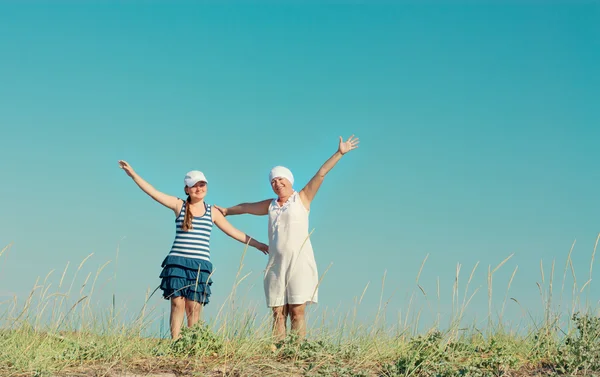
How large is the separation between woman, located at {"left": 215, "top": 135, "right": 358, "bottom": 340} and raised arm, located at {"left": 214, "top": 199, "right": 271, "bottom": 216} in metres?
0.17

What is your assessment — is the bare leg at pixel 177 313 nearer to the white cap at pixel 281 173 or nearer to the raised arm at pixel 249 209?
the raised arm at pixel 249 209

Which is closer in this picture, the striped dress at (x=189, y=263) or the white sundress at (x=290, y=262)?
the white sundress at (x=290, y=262)

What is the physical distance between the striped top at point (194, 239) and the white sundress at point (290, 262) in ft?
2.62

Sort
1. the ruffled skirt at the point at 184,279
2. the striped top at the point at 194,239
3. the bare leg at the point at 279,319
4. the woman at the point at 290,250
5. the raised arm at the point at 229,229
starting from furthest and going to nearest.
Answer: the raised arm at the point at 229,229
the striped top at the point at 194,239
the ruffled skirt at the point at 184,279
the woman at the point at 290,250
the bare leg at the point at 279,319

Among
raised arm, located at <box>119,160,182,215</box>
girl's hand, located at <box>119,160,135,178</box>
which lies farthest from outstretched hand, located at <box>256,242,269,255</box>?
girl's hand, located at <box>119,160,135,178</box>

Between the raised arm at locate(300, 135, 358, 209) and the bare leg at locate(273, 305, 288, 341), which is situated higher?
the raised arm at locate(300, 135, 358, 209)

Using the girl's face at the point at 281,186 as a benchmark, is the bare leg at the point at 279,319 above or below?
below

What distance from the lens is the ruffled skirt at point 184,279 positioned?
307 inches

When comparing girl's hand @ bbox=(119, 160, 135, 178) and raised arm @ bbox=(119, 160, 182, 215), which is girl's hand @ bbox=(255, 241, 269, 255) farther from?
girl's hand @ bbox=(119, 160, 135, 178)

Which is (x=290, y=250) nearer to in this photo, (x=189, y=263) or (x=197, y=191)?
(x=189, y=263)

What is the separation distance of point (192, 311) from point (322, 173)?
2236 mm

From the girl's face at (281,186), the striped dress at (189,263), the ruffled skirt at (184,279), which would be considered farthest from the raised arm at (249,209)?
the ruffled skirt at (184,279)

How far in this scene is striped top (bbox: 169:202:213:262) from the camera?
800cm

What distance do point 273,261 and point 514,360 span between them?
9.40 feet
